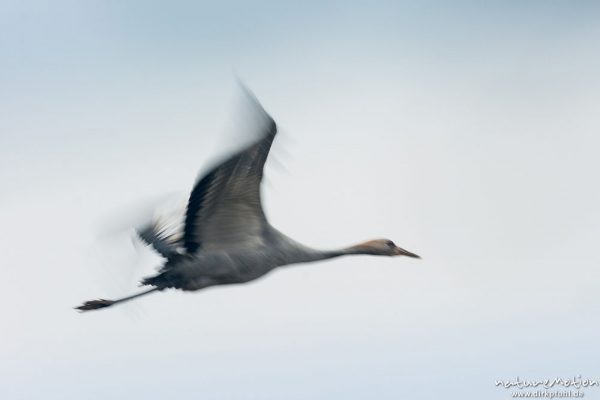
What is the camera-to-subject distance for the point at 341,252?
37125 mm

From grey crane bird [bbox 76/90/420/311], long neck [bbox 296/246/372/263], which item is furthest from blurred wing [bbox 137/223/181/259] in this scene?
long neck [bbox 296/246/372/263]

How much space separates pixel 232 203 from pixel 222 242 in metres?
1.29

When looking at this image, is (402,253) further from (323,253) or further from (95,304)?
(95,304)

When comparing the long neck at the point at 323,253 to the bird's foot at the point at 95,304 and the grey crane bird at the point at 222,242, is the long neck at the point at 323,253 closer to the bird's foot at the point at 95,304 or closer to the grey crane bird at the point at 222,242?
the grey crane bird at the point at 222,242

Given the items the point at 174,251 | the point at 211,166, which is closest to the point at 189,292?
the point at 174,251

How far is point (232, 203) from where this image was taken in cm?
3438

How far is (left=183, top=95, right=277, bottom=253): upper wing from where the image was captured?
32812 mm

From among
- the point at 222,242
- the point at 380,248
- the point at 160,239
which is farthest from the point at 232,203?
the point at 380,248

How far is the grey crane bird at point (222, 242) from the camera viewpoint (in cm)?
3409

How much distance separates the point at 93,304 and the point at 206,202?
5.98 m

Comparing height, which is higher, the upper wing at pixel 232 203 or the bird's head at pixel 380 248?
the upper wing at pixel 232 203

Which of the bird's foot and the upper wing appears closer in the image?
the upper wing

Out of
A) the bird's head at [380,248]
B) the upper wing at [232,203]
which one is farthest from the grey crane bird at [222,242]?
the bird's head at [380,248]

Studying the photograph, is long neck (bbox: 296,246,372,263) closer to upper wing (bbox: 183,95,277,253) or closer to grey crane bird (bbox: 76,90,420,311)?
grey crane bird (bbox: 76,90,420,311)
